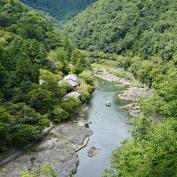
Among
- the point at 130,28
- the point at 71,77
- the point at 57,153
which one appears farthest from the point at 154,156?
the point at 130,28

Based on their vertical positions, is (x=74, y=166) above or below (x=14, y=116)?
below

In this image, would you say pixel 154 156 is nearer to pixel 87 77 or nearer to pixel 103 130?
pixel 103 130

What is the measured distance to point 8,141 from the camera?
177ft

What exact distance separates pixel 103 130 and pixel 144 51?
5349 centimetres

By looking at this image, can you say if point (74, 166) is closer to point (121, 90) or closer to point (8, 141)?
point (8, 141)

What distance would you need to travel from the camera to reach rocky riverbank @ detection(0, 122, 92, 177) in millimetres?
50375

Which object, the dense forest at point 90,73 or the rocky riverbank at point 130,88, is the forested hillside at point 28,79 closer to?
the dense forest at point 90,73

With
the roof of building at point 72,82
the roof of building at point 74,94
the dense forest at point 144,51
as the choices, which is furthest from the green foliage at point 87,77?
the dense forest at point 144,51

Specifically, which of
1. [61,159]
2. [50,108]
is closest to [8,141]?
[61,159]

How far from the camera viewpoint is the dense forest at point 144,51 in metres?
32.4

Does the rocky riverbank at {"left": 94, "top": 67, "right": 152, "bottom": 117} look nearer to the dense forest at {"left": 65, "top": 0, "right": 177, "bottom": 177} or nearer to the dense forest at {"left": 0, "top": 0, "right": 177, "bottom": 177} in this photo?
the dense forest at {"left": 65, "top": 0, "right": 177, "bottom": 177}

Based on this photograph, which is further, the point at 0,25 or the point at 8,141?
the point at 0,25

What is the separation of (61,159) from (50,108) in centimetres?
1219

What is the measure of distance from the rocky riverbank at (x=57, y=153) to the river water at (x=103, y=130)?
1213 millimetres
